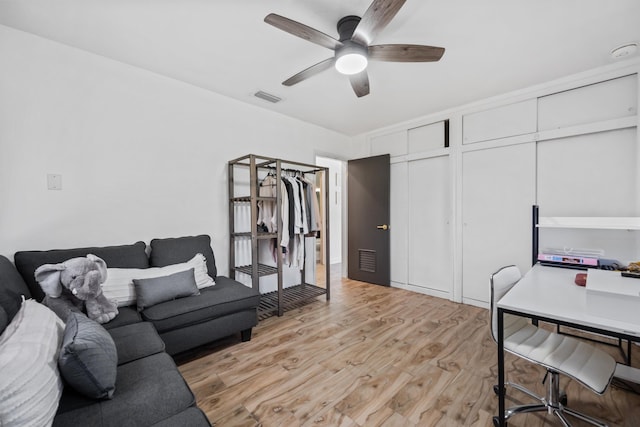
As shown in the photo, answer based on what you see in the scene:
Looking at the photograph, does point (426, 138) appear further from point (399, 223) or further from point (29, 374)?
point (29, 374)

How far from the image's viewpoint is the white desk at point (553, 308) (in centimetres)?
116

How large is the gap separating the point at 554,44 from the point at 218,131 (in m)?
3.19

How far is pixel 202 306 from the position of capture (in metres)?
2.08

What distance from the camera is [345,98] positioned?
313cm

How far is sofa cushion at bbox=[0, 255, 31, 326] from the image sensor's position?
4.55ft

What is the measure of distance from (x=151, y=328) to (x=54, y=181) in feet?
4.76

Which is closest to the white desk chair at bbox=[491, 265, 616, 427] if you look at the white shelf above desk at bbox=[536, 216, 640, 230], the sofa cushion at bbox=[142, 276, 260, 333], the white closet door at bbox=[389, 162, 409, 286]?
the white shelf above desk at bbox=[536, 216, 640, 230]

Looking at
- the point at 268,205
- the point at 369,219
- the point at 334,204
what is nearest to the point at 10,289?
the point at 268,205

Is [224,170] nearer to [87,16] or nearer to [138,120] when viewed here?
[138,120]

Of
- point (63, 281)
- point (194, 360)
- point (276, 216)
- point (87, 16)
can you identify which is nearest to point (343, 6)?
point (87, 16)

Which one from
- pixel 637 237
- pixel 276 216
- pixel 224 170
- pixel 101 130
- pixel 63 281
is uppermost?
pixel 101 130

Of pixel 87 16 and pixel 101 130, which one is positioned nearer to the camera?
pixel 87 16

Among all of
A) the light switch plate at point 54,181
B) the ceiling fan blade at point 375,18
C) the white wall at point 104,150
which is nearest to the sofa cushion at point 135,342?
the white wall at point 104,150

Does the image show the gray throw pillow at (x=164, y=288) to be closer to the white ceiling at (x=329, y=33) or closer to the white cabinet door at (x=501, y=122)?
the white ceiling at (x=329, y=33)
